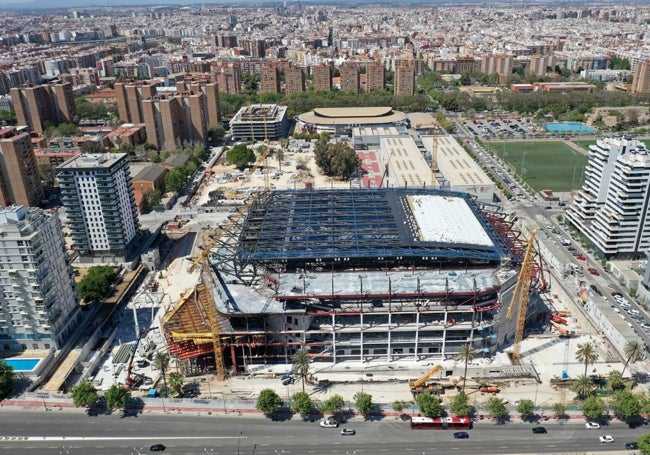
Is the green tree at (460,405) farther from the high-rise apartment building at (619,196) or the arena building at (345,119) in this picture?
the arena building at (345,119)

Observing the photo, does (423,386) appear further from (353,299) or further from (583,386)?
(583,386)

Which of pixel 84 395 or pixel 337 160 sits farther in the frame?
pixel 337 160

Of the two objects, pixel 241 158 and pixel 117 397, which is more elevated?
pixel 241 158

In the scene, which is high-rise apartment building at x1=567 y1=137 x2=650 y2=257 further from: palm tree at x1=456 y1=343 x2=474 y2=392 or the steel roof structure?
palm tree at x1=456 y1=343 x2=474 y2=392

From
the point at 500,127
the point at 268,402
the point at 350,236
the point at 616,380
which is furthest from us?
the point at 500,127

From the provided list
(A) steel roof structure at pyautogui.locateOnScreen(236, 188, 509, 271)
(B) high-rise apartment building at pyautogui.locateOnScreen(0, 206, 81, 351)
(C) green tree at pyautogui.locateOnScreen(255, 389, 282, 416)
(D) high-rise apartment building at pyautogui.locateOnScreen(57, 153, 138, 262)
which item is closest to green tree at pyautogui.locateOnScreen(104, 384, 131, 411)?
(C) green tree at pyautogui.locateOnScreen(255, 389, 282, 416)

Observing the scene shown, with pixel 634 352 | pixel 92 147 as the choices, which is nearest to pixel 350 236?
pixel 634 352
